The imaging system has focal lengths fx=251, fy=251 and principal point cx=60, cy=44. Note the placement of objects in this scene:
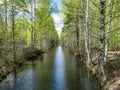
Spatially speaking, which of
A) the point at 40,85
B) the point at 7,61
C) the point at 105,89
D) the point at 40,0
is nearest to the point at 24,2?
the point at 40,0

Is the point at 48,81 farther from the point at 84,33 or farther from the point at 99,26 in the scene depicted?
the point at 99,26

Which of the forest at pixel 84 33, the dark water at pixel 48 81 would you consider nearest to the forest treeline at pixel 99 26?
the forest at pixel 84 33

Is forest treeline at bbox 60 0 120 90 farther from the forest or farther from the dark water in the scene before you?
the dark water

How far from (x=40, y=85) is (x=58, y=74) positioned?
210 inches

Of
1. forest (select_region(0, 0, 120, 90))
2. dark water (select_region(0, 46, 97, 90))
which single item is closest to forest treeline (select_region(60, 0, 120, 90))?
forest (select_region(0, 0, 120, 90))

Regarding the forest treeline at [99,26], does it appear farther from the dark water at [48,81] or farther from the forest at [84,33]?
the dark water at [48,81]

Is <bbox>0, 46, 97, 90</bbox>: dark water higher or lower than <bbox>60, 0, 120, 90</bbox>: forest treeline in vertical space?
lower

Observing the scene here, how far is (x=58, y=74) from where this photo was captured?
82.6 feet

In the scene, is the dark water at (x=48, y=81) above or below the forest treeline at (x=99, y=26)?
below

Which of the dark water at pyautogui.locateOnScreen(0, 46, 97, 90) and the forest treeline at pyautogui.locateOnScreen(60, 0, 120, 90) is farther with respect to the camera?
the dark water at pyautogui.locateOnScreen(0, 46, 97, 90)

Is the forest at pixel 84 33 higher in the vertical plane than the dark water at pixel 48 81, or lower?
higher

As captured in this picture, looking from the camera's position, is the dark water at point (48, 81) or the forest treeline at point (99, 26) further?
the dark water at point (48, 81)

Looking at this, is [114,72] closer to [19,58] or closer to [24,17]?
[19,58]

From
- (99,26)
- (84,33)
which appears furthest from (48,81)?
(99,26)
